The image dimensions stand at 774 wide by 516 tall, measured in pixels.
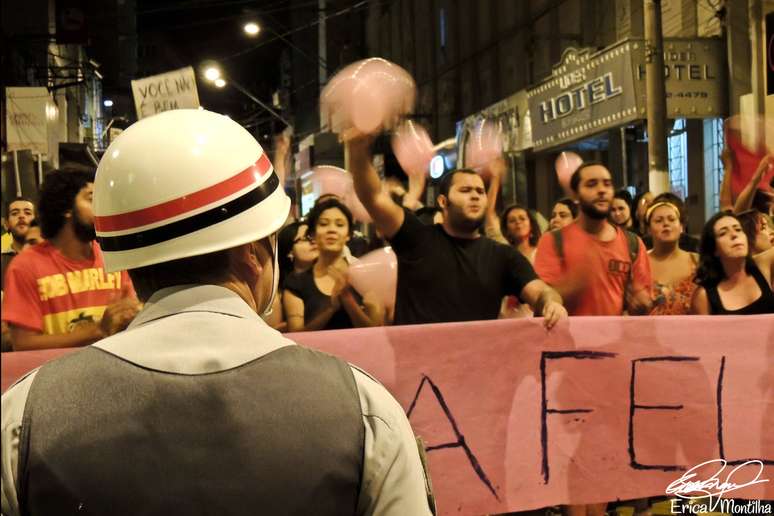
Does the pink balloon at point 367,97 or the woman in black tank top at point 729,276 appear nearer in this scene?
the pink balloon at point 367,97

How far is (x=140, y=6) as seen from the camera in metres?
4.34

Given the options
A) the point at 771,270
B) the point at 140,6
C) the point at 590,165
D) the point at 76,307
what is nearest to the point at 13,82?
the point at 140,6

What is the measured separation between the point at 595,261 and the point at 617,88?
2.33 meters

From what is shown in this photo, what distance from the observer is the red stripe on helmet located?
123 centimetres

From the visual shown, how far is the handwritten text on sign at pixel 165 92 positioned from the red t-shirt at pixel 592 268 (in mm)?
1963

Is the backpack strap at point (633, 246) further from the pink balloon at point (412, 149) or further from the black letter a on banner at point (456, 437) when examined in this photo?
the black letter a on banner at point (456, 437)

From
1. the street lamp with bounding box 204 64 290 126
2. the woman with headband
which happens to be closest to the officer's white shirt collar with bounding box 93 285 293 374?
the street lamp with bounding box 204 64 290 126

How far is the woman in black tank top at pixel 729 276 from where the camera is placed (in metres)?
4.06

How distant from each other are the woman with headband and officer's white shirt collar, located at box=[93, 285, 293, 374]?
3.76 meters

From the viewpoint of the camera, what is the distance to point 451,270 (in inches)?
151

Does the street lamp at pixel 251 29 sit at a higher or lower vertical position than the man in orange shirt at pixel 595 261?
higher

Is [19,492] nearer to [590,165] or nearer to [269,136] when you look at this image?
[269,136]

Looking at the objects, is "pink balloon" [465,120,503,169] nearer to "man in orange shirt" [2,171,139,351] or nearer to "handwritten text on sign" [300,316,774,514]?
"handwritten text on sign" [300,316,774,514]

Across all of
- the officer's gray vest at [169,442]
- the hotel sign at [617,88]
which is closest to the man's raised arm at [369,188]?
the officer's gray vest at [169,442]
